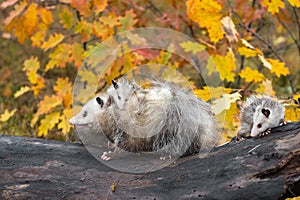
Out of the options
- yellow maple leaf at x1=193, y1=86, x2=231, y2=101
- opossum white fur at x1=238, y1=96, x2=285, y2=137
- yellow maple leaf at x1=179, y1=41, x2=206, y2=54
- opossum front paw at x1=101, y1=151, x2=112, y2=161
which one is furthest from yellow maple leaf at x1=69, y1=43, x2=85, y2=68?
opossum white fur at x1=238, y1=96, x2=285, y2=137

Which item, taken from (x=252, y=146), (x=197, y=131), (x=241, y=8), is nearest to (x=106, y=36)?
(x=241, y=8)

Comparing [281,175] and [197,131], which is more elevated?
[197,131]

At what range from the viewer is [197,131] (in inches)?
125

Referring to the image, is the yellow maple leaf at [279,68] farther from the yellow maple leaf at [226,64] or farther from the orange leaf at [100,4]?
the orange leaf at [100,4]

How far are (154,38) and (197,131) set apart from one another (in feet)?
9.80

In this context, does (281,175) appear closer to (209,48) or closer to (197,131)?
(197,131)

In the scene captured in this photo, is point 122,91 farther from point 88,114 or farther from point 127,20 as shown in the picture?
point 127,20

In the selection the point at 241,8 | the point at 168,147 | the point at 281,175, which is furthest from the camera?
the point at 241,8

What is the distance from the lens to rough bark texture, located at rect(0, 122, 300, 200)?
2662mm

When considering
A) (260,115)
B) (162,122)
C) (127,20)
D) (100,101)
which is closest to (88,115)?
(100,101)

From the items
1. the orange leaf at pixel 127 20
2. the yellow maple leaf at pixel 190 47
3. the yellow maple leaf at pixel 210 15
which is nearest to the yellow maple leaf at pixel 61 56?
the orange leaf at pixel 127 20

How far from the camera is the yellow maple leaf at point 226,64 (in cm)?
450

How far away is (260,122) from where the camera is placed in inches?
127

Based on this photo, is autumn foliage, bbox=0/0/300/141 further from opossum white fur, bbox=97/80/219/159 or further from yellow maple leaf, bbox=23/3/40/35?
opossum white fur, bbox=97/80/219/159
